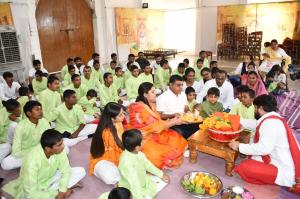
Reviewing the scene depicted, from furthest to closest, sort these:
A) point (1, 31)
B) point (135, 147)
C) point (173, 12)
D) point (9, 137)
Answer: point (173, 12) < point (1, 31) < point (9, 137) < point (135, 147)

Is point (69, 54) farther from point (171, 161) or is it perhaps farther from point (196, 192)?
point (196, 192)

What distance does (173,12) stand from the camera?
15.9 meters

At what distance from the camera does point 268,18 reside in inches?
437

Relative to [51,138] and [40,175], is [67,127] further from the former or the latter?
[51,138]

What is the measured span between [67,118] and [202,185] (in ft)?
7.81

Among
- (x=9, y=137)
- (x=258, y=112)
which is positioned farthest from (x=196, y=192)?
(x=9, y=137)

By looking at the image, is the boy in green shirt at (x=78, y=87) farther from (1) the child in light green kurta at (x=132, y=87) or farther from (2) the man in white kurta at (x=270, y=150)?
(2) the man in white kurta at (x=270, y=150)

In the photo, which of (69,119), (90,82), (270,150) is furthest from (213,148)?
(90,82)

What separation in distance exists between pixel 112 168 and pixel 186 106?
191cm

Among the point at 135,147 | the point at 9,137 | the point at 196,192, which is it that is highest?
the point at 135,147

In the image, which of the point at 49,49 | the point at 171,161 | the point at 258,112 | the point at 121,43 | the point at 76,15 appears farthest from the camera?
the point at 121,43

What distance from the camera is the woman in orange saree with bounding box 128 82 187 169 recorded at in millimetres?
3279

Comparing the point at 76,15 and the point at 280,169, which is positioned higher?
the point at 76,15

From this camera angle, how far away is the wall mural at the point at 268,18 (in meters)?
10.6
